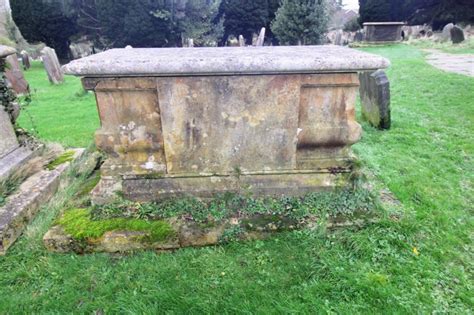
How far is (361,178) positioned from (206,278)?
146 cm

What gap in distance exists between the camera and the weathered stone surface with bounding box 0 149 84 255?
2393 millimetres

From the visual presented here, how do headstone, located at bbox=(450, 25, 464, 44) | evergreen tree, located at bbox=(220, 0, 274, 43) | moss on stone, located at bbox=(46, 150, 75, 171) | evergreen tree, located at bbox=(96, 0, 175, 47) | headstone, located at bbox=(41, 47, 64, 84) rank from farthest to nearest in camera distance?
evergreen tree, located at bbox=(220, 0, 274, 43) < evergreen tree, located at bbox=(96, 0, 175, 47) < headstone, located at bbox=(450, 25, 464, 44) < headstone, located at bbox=(41, 47, 64, 84) < moss on stone, located at bbox=(46, 150, 75, 171)

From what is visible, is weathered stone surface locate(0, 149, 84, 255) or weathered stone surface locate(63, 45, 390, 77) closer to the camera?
weathered stone surface locate(63, 45, 390, 77)

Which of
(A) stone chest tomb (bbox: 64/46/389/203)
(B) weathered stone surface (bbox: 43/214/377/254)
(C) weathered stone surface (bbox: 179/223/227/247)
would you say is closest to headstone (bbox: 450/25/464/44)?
(A) stone chest tomb (bbox: 64/46/389/203)

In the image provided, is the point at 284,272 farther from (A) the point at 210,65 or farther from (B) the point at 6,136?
(B) the point at 6,136

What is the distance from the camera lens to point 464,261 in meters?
2.13

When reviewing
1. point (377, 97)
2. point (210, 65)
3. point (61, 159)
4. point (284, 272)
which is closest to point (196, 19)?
point (377, 97)

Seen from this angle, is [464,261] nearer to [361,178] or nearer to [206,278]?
[361,178]

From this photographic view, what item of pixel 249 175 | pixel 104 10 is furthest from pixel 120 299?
pixel 104 10

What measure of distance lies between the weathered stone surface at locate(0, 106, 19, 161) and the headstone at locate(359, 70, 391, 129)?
4465 mm

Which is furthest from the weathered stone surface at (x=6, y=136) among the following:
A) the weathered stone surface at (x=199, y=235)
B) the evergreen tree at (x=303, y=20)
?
the evergreen tree at (x=303, y=20)

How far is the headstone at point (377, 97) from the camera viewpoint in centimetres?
446

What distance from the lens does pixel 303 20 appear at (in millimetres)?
15578

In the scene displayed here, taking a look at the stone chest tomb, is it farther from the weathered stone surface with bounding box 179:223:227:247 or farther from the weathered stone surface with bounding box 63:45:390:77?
the weathered stone surface with bounding box 179:223:227:247
